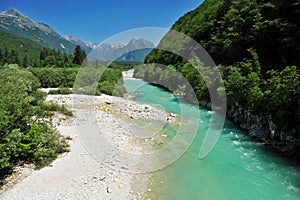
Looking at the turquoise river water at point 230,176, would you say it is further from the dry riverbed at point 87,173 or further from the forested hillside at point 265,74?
the forested hillside at point 265,74

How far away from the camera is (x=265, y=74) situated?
19.8m

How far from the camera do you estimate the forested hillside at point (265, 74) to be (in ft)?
45.6

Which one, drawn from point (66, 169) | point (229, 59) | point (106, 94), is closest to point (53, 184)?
point (66, 169)

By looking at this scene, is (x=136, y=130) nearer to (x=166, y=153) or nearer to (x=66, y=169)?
(x=166, y=153)

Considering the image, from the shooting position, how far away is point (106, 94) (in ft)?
121

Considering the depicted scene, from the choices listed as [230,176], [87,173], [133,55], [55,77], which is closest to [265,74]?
[230,176]

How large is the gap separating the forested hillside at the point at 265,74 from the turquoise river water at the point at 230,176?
1.88 meters

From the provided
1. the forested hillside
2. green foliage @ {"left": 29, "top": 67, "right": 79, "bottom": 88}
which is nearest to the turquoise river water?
the forested hillside

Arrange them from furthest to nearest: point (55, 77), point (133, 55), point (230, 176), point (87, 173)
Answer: point (133, 55)
point (55, 77)
point (230, 176)
point (87, 173)

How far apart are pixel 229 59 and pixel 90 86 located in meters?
21.4

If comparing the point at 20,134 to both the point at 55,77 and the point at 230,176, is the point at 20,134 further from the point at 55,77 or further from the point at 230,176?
the point at 55,77

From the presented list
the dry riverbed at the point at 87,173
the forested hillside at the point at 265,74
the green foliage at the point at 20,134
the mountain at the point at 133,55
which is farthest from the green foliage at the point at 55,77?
the green foliage at the point at 20,134

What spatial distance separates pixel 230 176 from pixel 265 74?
38.6ft

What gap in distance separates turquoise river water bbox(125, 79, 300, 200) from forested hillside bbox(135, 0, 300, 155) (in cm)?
188
